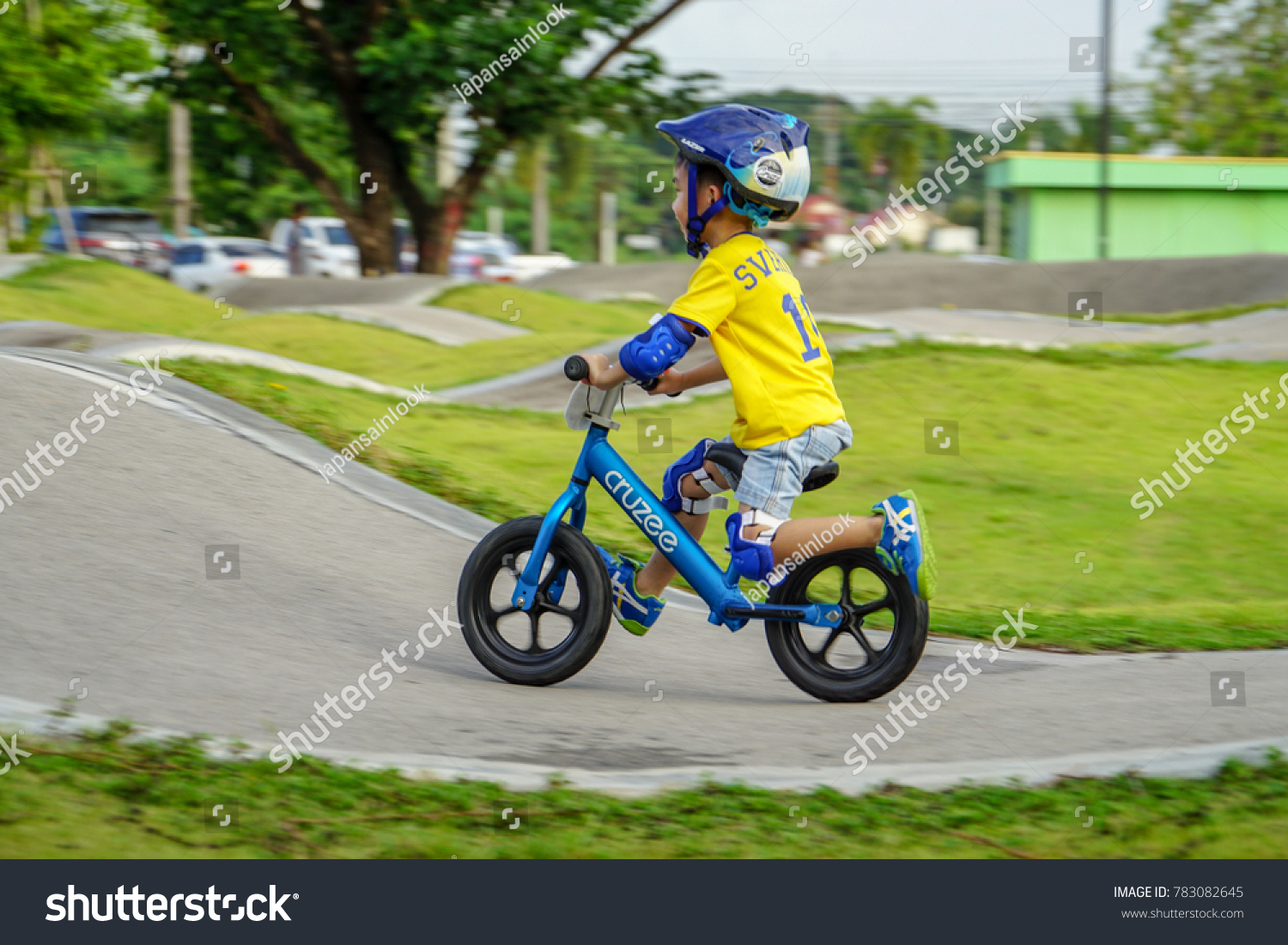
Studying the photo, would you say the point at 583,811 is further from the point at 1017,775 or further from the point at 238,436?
the point at 238,436

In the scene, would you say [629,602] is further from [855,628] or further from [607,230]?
[607,230]

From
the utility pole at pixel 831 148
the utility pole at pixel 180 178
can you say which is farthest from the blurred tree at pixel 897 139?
the utility pole at pixel 180 178

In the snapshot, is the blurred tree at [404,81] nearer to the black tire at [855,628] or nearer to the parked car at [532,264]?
the parked car at [532,264]

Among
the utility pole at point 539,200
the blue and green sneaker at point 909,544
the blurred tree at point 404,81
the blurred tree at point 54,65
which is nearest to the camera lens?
the blue and green sneaker at point 909,544

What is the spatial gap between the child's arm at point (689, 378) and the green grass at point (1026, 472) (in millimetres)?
2072

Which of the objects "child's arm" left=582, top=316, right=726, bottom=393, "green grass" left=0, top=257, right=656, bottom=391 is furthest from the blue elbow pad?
"green grass" left=0, top=257, right=656, bottom=391

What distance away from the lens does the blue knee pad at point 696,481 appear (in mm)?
4410

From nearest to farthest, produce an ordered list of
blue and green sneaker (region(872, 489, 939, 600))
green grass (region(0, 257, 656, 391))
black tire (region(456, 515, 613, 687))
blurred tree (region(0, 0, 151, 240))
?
blue and green sneaker (region(872, 489, 939, 600))
black tire (region(456, 515, 613, 687))
green grass (region(0, 257, 656, 391))
blurred tree (region(0, 0, 151, 240))

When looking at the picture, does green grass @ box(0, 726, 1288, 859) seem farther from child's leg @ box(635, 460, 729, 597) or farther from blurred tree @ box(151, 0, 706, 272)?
blurred tree @ box(151, 0, 706, 272)

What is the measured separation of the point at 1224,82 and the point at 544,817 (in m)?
26.1

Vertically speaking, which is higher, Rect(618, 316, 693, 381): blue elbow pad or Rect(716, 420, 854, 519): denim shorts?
Rect(618, 316, 693, 381): blue elbow pad

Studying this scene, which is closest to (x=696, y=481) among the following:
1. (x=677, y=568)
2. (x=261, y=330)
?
(x=677, y=568)

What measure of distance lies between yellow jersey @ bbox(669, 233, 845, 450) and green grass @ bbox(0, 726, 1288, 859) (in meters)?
1.19

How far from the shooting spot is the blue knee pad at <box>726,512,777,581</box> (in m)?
4.29
